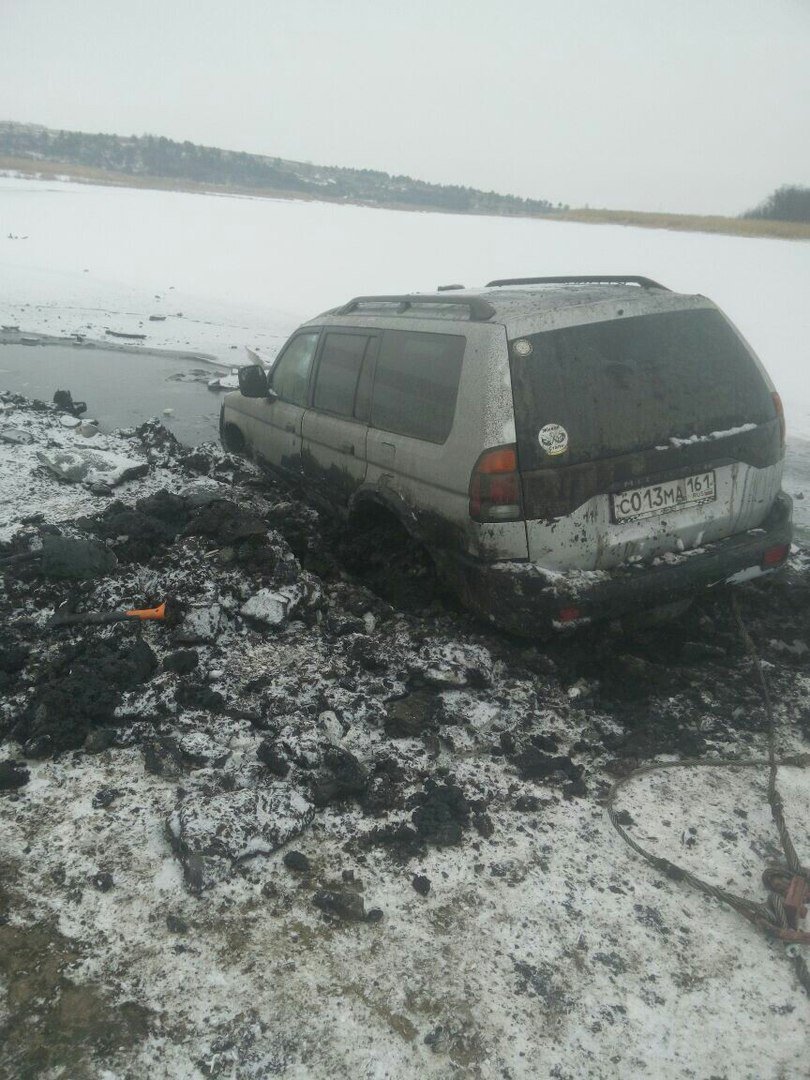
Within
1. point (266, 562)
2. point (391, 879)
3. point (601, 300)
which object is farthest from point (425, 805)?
point (601, 300)

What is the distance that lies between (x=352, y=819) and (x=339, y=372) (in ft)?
9.38

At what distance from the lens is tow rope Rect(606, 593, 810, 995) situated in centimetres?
253

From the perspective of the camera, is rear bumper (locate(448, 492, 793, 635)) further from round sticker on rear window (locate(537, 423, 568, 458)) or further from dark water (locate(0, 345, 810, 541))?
dark water (locate(0, 345, 810, 541))

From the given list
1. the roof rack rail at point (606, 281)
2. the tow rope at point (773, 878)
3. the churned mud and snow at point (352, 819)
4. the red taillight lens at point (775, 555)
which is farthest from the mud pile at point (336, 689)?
the roof rack rail at point (606, 281)

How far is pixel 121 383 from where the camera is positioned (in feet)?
35.7

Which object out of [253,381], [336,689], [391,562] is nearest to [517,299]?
[391,562]

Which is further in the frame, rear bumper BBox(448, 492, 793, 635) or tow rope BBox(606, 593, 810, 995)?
rear bumper BBox(448, 492, 793, 635)

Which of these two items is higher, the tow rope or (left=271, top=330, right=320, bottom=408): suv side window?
(left=271, top=330, right=320, bottom=408): suv side window

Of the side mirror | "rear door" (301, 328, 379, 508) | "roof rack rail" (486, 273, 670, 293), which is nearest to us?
"roof rack rail" (486, 273, 670, 293)

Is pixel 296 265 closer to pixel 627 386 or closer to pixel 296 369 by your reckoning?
pixel 296 369

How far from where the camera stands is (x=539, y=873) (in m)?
2.83

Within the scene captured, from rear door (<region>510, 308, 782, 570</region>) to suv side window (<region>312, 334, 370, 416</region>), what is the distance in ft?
4.73

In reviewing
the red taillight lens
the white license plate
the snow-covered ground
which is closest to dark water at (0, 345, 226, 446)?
the snow-covered ground

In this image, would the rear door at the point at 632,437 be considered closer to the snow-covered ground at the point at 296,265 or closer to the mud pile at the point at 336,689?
the mud pile at the point at 336,689
